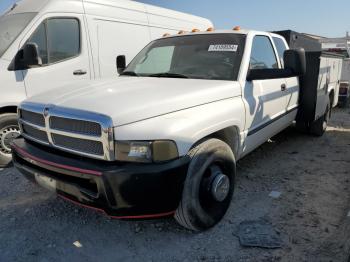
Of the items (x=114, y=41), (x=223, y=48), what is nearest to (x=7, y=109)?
(x=114, y=41)

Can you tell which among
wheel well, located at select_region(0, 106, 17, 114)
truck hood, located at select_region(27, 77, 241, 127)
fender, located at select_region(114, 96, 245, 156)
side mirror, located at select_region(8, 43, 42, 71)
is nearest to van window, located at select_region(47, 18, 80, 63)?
side mirror, located at select_region(8, 43, 42, 71)

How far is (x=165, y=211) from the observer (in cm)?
260

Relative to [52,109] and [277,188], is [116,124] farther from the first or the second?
[277,188]

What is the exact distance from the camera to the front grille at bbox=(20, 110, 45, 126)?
2914 millimetres

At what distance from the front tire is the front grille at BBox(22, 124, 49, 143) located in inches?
51.6

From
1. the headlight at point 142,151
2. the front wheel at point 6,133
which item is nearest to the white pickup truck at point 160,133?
the headlight at point 142,151

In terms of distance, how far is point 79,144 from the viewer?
260cm

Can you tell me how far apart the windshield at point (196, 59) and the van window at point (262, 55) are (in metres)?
0.24

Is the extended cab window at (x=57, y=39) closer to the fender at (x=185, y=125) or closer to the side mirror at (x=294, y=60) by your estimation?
the fender at (x=185, y=125)

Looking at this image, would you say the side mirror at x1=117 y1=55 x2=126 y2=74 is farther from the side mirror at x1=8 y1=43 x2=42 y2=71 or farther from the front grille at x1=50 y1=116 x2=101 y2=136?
the front grille at x1=50 y1=116 x2=101 y2=136

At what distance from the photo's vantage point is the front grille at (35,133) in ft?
9.61

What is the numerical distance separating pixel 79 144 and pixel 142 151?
1.76 ft

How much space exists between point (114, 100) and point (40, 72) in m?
2.95

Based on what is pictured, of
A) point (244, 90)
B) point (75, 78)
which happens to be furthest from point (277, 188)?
point (75, 78)
